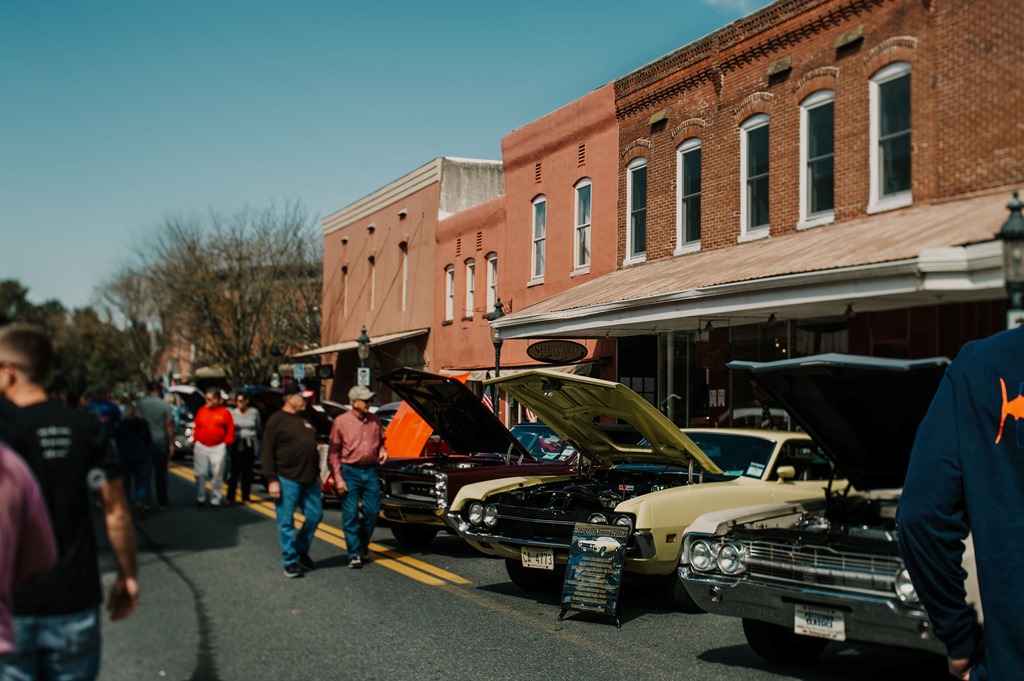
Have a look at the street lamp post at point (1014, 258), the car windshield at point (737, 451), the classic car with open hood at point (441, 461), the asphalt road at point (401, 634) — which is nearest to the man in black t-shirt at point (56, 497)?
the asphalt road at point (401, 634)

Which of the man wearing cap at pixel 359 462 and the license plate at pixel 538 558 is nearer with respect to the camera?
the license plate at pixel 538 558

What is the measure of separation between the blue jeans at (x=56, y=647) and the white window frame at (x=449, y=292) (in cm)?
2762

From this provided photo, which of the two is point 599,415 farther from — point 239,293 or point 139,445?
point 239,293

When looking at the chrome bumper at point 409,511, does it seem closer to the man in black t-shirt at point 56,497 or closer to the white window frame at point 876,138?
the white window frame at point 876,138

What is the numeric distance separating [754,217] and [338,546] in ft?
33.2

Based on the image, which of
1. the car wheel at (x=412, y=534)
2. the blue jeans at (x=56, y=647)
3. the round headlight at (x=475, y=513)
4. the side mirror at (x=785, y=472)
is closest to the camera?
the blue jeans at (x=56, y=647)

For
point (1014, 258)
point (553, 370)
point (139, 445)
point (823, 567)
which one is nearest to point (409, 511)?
point (139, 445)

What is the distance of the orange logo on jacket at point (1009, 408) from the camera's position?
8.27ft

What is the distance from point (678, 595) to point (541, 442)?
Result: 499 cm

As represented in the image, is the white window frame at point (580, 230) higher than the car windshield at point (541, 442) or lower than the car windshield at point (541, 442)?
higher

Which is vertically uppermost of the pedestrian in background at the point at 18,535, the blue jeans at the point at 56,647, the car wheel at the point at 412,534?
the pedestrian in background at the point at 18,535

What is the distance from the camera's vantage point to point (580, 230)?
2417 centimetres

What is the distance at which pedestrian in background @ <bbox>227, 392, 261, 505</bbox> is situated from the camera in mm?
16828

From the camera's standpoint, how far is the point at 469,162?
32.8 metres
